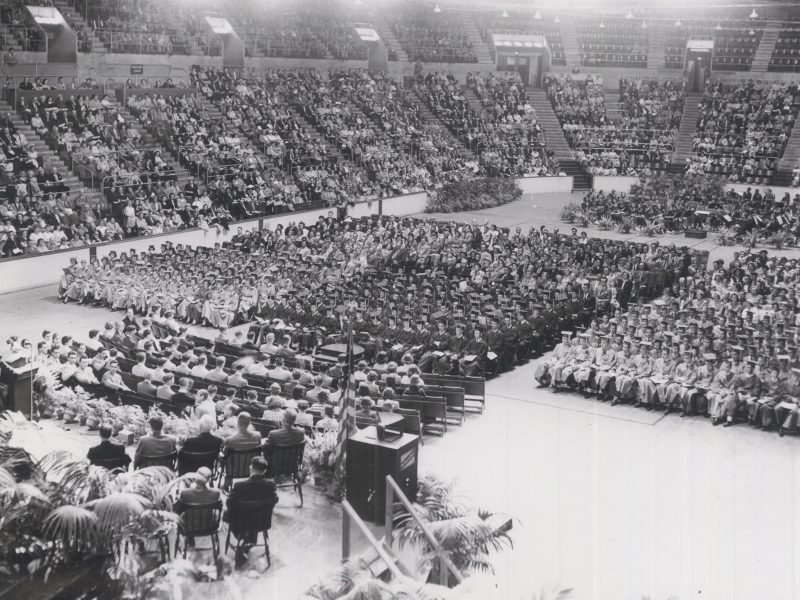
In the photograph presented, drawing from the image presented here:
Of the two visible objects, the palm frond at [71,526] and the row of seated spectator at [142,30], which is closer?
the palm frond at [71,526]

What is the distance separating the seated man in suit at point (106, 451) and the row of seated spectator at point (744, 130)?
36.9 metres

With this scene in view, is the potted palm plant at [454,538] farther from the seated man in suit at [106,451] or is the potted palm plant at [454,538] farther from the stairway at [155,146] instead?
the stairway at [155,146]

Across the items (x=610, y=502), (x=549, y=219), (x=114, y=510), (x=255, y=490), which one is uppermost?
(x=114, y=510)

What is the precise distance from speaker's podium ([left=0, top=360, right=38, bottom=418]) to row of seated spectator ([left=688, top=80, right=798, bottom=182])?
35354 millimetres

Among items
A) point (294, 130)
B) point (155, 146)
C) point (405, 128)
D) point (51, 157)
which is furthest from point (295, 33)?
point (51, 157)

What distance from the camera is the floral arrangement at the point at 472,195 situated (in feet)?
131

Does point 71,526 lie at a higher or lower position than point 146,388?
higher

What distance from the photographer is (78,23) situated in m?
37.6

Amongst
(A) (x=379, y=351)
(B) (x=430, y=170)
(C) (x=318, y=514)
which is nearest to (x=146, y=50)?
(B) (x=430, y=170)

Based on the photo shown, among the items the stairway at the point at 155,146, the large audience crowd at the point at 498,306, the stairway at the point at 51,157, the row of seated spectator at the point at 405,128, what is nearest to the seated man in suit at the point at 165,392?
the large audience crowd at the point at 498,306

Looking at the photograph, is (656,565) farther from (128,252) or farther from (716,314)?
(128,252)

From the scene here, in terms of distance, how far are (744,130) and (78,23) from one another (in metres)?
30.9

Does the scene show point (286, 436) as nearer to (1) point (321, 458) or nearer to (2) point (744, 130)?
(1) point (321, 458)

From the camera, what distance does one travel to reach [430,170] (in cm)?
4291
